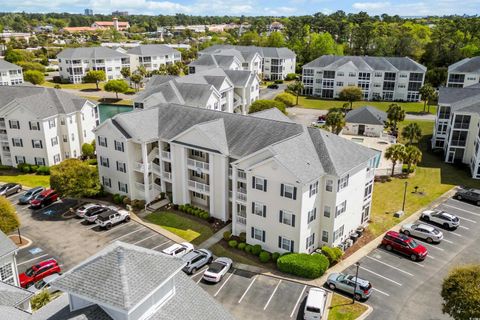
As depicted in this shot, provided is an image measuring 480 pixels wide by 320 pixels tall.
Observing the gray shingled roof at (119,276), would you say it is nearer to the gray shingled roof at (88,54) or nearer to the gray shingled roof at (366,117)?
the gray shingled roof at (366,117)

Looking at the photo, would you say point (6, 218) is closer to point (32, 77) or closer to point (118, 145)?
point (118, 145)

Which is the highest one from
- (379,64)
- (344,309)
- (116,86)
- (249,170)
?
(379,64)

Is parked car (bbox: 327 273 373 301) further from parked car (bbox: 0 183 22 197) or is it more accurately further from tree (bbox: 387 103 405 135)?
tree (bbox: 387 103 405 135)

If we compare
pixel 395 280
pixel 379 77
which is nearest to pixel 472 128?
pixel 395 280

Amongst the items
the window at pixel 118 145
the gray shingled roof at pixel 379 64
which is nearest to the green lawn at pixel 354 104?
the gray shingled roof at pixel 379 64

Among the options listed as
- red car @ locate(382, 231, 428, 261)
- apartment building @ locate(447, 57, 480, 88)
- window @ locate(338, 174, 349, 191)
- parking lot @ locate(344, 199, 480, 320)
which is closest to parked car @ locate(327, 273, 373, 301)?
parking lot @ locate(344, 199, 480, 320)

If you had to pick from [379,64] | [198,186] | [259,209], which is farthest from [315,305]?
[379,64]
